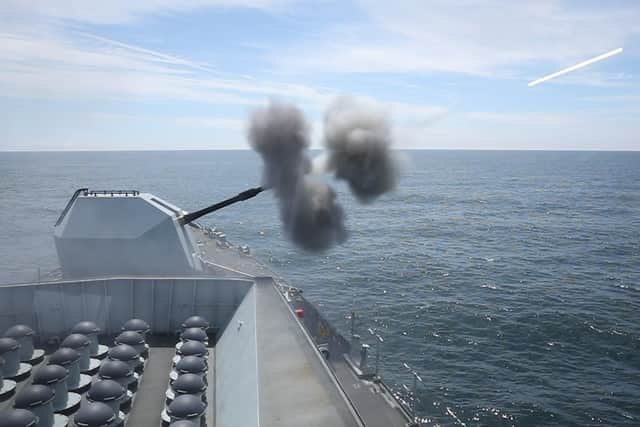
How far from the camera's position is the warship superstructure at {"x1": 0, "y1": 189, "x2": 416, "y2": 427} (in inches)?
389

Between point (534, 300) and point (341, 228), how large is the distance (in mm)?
20714

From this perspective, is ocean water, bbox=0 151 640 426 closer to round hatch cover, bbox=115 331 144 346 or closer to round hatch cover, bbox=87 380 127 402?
round hatch cover, bbox=115 331 144 346

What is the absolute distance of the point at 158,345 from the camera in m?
15.4

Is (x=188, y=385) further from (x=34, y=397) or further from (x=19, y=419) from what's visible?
(x=19, y=419)

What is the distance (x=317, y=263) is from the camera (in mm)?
45531

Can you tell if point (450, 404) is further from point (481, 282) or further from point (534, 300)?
point (481, 282)

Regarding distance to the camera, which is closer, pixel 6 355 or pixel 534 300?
A: pixel 6 355

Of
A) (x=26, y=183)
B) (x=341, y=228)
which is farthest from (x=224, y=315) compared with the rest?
Result: (x=26, y=183)

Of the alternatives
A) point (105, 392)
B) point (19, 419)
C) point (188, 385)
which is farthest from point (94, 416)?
point (188, 385)

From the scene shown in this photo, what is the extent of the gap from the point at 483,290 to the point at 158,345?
Answer: 26.9m

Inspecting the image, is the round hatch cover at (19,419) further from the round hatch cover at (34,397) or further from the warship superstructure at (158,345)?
the round hatch cover at (34,397)

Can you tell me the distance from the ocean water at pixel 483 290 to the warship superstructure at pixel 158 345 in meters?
7.67

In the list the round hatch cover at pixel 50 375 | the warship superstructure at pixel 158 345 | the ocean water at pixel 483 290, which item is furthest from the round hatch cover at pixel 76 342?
the ocean water at pixel 483 290

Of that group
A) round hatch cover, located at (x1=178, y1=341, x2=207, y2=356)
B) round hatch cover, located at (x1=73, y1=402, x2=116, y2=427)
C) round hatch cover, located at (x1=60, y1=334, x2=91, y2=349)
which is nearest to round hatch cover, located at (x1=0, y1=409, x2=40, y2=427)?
round hatch cover, located at (x1=73, y1=402, x2=116, y2=427)
